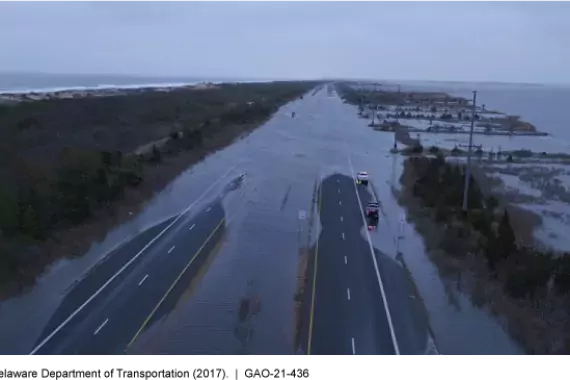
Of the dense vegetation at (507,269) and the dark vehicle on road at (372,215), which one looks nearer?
the dense vegetation at (507,269)

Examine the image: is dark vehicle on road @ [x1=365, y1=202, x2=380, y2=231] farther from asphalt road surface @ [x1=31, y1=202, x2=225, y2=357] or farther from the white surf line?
the white surf line

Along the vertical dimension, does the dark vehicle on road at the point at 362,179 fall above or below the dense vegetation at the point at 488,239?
below

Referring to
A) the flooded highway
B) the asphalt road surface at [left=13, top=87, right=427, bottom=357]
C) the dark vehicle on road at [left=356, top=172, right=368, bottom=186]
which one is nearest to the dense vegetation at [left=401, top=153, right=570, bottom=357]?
the flooded highway

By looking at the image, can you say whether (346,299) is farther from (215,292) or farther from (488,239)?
(488,239)

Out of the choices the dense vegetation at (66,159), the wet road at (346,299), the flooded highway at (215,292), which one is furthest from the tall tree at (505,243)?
the dense vegetation at (66,159)

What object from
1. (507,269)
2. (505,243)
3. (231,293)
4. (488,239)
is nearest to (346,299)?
(231,293)

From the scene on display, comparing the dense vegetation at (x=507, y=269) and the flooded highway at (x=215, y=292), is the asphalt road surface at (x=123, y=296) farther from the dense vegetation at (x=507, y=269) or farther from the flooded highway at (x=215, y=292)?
the dense vegetation at (x=507, y=269)

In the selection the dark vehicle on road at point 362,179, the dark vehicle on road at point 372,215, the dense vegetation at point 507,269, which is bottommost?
the dark vehicle on road at point 362,179
